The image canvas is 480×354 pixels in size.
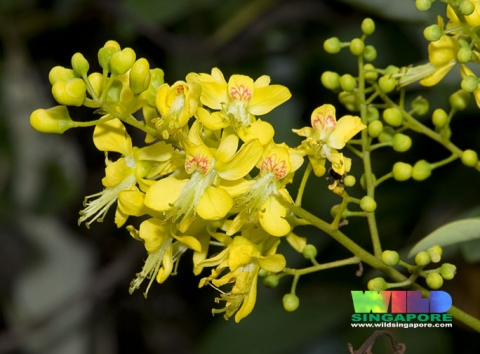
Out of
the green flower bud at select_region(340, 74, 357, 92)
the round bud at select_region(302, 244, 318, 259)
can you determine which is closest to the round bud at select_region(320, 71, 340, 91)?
the green flower bud at select_region(340, 74, 357, 92)

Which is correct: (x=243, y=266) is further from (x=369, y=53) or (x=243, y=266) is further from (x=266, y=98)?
(x=369, y=53)

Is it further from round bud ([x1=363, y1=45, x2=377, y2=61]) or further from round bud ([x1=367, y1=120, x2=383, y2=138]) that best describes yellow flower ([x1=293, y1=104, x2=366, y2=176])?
round bud ([x1=363, y1=45, x2=377, y2=61])

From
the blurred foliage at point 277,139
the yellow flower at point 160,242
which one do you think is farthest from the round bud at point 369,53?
the yellow flower at point 160,242

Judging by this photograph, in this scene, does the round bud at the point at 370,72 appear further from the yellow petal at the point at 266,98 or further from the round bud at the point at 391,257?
the round bud at the point at 391,257

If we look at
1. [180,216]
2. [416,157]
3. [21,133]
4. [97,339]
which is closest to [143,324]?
[97,339]

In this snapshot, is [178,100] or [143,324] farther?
[143,324]

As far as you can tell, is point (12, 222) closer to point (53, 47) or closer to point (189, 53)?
point (53, 47)
